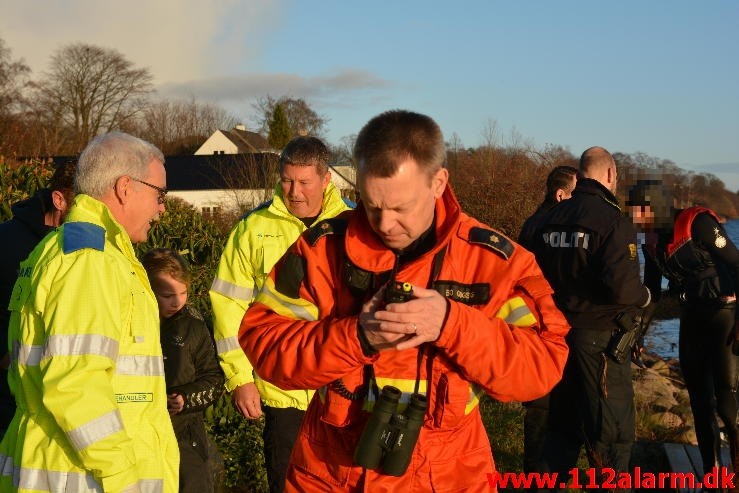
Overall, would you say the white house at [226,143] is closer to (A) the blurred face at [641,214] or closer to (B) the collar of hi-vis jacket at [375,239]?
(A) the blurred face at [641,214]

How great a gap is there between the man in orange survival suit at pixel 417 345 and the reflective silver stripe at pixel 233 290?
2.00m

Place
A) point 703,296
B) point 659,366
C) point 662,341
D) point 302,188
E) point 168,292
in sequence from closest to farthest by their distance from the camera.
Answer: point 168,292, point 302,188, point 703,296, point 659,366, point 662,341

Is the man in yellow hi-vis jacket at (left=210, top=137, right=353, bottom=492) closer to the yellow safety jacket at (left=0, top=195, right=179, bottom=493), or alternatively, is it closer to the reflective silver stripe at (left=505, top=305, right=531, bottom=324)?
the yellow safety jacket at (left=0, top=195, right=179, bottom=493)

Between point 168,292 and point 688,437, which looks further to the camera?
point 688,437

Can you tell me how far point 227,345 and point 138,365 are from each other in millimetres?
1492

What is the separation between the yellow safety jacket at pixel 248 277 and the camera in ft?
14.5

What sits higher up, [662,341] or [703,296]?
[703,296]

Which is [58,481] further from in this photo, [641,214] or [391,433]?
[641,214]

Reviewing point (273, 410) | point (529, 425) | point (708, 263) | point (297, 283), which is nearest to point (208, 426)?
point (273, 410)

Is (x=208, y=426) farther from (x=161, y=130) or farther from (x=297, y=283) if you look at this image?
(x=161, y=130)

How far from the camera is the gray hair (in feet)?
9.93

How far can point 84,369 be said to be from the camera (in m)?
2.57

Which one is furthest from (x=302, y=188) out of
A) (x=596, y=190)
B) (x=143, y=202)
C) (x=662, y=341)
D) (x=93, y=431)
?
(x=662, y=341)

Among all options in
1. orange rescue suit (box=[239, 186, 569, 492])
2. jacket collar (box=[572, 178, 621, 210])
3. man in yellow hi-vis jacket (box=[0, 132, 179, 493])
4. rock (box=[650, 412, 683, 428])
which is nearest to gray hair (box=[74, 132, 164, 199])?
man in yellow hi-vis jacket (box=[0, 132, 179, 493])
